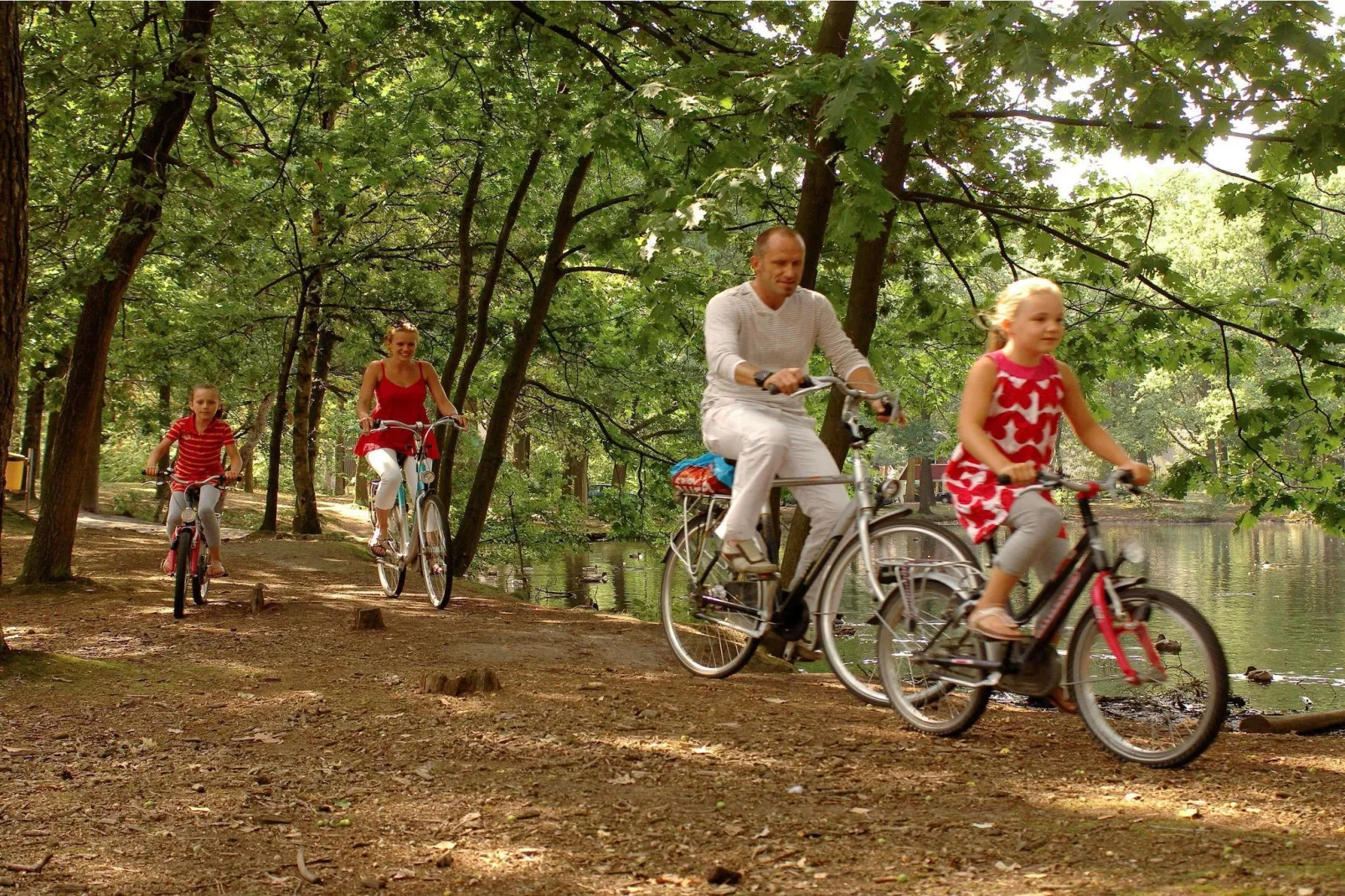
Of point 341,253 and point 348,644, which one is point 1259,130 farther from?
point 341,253

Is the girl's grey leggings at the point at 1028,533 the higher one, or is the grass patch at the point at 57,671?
the girl's grey leggings at the point at 1028,533

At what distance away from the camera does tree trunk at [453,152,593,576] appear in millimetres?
15602

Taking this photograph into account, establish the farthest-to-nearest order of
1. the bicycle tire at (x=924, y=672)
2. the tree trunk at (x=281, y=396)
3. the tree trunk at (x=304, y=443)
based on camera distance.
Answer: the tree trunk at (x=304, y=443) → the tree trunk at (x=281, y=396) → the bicycle tire at (x=924, y=672)

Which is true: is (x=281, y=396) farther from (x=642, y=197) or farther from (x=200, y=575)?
(x=642, y=197)

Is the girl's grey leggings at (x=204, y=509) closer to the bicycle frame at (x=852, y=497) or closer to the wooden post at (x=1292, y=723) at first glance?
the bicycle frame at (x=852, y=497)

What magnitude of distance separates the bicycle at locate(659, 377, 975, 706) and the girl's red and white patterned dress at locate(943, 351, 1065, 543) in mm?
142

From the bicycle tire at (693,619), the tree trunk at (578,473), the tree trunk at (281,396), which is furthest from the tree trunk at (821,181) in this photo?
the tree trunk at (578,473)

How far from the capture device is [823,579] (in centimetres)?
531

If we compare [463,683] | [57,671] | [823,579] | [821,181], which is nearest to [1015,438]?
[823,579]

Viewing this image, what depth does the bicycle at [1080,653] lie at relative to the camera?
4.18m

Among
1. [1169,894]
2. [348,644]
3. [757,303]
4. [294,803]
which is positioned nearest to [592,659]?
[348,644]

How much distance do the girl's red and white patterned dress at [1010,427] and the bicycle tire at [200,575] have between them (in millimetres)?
6549

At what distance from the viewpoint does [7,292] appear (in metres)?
6.40

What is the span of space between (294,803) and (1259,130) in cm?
719
